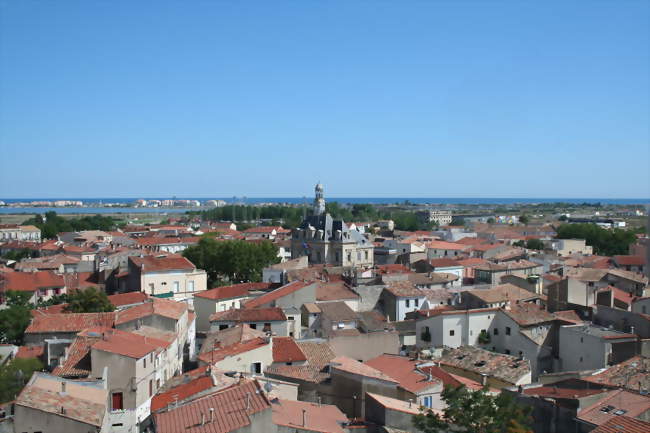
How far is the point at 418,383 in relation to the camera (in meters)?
19.1

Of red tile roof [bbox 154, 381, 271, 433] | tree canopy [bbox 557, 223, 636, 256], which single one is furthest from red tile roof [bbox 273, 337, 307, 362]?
tree canopy [bbox 557, 223, 636, 256]

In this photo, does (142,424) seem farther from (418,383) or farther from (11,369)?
(418,383)

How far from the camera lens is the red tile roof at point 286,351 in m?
21.5

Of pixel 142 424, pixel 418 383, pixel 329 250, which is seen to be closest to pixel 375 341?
pixel 418 383

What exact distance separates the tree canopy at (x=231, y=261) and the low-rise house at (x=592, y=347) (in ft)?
86.4

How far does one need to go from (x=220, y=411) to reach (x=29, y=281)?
34907 mm

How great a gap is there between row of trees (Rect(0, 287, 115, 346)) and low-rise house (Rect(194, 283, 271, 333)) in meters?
5.51

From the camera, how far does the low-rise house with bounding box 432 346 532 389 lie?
22.8 meters

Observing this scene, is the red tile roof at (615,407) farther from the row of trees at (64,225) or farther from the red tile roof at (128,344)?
the row of trees at (64,225)

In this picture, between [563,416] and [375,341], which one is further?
[375,341]

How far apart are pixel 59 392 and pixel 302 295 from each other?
55.4 ft

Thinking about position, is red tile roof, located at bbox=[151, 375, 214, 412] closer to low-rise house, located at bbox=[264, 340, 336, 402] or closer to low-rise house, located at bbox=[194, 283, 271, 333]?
low-rise house, located at bbox=[264, 340, 336, 402]

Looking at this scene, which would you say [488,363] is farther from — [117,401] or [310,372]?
[117,401]

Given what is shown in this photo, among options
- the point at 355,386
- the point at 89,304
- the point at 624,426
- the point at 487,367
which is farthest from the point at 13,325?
the point at 624,426
